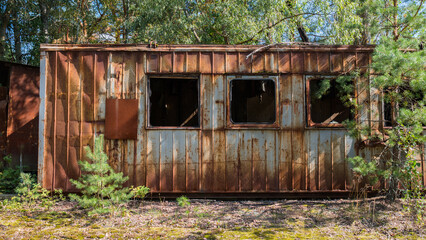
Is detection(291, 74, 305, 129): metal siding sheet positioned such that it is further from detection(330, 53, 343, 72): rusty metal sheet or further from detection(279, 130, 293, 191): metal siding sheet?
detection(330, 53, 343, 72): rusty metal sheet

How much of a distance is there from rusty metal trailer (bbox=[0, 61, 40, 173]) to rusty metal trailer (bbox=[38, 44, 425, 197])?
217 cm

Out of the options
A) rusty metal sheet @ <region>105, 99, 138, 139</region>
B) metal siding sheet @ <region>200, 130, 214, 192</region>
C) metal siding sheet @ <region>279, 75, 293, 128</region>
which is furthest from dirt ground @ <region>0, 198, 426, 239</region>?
metal siding sheet @ <region>279, 75, 293, 128</region>

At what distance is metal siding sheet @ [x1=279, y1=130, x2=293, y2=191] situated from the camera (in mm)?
5934

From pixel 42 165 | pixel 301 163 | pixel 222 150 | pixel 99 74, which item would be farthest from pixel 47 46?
pixel 301 163

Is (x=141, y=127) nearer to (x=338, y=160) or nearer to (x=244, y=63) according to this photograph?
(x=244, y=63)

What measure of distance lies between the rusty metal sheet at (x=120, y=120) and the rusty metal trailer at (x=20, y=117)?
2.94 metres

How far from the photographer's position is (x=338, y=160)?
5953mm

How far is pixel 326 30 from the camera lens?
11.8 meters

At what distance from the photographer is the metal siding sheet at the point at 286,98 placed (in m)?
5.98

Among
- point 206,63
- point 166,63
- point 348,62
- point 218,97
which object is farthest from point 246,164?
point 348,62

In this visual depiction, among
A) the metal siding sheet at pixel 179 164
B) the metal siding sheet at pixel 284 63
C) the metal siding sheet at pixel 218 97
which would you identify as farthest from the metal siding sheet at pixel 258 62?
the metal siding sheet at pixel 179 164

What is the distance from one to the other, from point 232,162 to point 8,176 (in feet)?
15.5

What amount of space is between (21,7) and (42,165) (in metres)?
9.22

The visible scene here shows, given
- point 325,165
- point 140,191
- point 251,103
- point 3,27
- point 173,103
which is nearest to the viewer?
point 140,191
